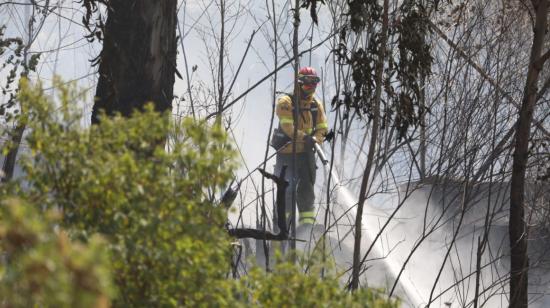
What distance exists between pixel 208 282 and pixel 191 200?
0.21m

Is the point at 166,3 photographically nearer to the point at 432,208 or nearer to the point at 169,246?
the point at 169,246

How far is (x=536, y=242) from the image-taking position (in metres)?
12.6

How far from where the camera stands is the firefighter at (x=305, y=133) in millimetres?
10961

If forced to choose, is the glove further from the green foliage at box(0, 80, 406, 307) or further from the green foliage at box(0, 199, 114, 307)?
the green foliage at box(0, 199, 114, 307)

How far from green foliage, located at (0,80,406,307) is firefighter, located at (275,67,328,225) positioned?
8323 mm

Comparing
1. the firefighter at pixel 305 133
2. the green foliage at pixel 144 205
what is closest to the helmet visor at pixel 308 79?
the firefighter at pixel 305 133

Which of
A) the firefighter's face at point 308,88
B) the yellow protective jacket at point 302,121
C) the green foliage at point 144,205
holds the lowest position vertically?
the green foliage at point 144,205

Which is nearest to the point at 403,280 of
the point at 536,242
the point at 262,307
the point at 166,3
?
the point at 536,242

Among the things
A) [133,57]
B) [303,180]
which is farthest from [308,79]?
[133,57]

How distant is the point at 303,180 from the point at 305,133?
0.79m

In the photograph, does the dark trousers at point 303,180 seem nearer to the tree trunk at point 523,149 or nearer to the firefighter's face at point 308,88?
the firefighter's face at point 308,88

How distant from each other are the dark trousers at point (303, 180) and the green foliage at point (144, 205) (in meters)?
8.87

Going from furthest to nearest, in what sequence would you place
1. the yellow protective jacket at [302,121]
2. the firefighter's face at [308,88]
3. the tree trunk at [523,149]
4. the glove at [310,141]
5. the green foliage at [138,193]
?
the firefighter's face at [308,88] < the glove at [310,141] < the yellow protective jacket at [302,121] < the tree trunk at [523,149] < the green foliage at [138,193]

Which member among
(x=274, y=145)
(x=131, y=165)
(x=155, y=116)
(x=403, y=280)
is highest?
(x=274, y=145)
